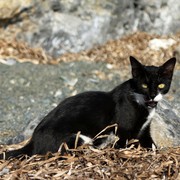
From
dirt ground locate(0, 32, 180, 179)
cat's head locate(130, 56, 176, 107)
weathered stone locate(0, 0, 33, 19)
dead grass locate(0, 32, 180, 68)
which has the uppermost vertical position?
weathered stone locate(0, 0, 33, 19)

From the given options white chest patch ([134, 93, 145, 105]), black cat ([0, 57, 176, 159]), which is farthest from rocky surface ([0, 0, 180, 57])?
white chest patch ([134, 93, 145, 105])

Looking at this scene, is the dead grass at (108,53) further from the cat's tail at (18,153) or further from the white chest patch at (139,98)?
the cat's tail at (18,153)

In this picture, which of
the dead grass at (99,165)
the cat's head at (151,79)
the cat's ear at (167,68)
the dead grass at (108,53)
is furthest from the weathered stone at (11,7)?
the dead grass at (99,165)

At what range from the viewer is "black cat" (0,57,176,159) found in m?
5.63

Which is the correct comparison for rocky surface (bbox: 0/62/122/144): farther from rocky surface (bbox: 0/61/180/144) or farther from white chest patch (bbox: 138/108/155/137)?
white chest patch (bbox: 138/108/155/137)

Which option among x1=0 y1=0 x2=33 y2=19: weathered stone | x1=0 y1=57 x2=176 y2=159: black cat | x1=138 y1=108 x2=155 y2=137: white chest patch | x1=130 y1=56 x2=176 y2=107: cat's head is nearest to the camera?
x1=0 y1=57 x2=176 y2=159: black cat

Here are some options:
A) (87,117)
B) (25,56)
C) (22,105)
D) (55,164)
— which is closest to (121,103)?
(87,117)

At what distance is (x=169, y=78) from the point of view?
19.5ft

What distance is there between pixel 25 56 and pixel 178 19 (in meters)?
3.64

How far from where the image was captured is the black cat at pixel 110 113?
5633mm

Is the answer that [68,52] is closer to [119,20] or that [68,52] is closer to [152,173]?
[119,20]

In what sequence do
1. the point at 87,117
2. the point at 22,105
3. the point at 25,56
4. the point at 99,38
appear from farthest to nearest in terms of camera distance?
1. the point at 99,38
2. the point at 25,56
3. the point at 22,105
4. the point at 87,117

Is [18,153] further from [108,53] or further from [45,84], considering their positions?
[108,53]

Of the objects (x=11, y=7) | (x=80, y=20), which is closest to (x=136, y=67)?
(x=11, y=7)
